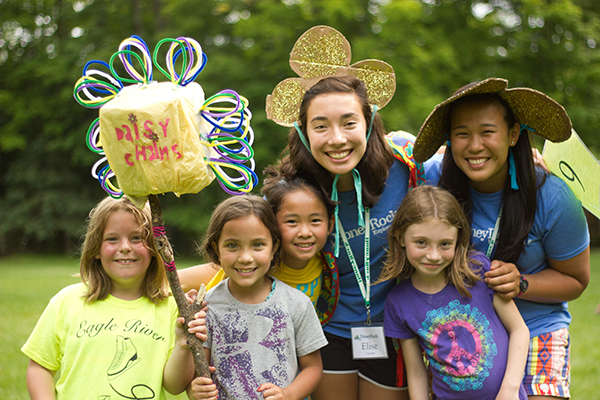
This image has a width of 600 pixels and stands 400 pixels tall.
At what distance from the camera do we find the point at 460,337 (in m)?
2.42

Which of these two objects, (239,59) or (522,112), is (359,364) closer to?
(522,112)

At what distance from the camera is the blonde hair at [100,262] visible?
244 centimetres

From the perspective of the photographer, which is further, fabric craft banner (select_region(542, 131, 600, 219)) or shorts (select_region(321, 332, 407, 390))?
shorts (select_region(321, 332, 407, 390))

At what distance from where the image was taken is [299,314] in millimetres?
2432

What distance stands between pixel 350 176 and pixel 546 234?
1.00 metres

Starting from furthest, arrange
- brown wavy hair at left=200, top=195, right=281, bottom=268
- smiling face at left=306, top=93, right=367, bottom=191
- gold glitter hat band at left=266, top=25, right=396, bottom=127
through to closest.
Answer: gold glitter hat band at left=266, top=25, right=396, bottom=127 → smiling face at left=306, top=93, right=367, bottom=191 → brown wavy hair at left=200, top=195, right=281, bottom=268

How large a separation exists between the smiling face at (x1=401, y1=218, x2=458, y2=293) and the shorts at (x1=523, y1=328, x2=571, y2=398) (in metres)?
0.64

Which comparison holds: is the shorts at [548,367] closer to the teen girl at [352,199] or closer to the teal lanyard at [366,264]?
the teen girl at [352,199]

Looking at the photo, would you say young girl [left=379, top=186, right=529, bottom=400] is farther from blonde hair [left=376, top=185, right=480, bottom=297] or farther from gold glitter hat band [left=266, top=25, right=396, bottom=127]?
gold glitter hat band [left=266, top=25, right=396, bottom=127]

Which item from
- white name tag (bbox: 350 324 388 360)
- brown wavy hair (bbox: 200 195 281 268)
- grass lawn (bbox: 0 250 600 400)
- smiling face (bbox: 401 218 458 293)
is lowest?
grass lawn (bbox: 0 250 600 400)

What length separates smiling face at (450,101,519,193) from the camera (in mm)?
2518

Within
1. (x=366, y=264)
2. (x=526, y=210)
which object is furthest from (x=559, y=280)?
(x=366, y=264)

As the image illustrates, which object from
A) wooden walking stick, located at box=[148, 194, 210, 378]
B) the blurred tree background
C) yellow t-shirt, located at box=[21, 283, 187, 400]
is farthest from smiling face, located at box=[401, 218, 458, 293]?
the blurred tree background

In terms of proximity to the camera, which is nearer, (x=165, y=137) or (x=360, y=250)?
(x=165, y=137)
